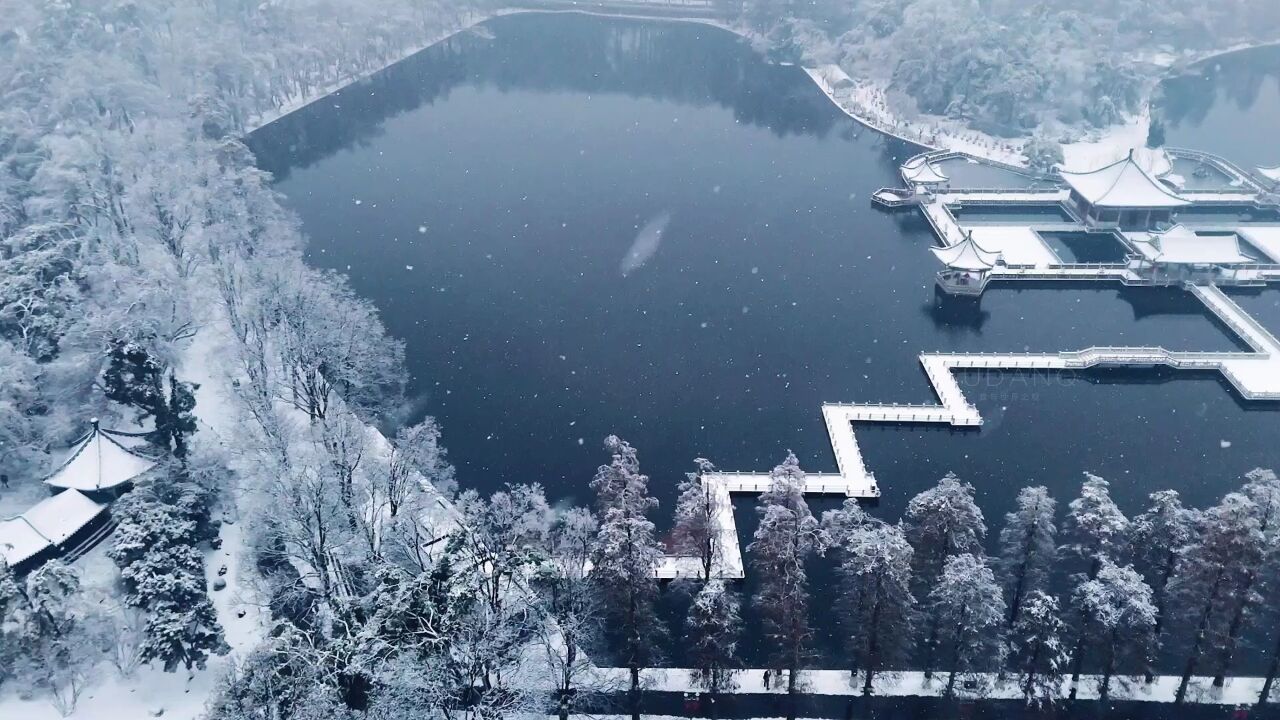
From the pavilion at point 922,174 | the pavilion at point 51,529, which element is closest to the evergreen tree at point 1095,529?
the pavilion at point 51,529

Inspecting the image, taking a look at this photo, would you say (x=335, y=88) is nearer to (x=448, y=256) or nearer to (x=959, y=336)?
(x=448, y=256)

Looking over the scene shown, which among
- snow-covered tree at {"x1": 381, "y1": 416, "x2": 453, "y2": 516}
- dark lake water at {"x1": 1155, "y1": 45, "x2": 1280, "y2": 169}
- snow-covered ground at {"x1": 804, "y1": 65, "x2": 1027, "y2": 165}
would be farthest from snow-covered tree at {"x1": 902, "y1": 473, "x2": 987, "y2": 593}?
dark lake water at {"x1": 1155, "y1": 45, "x2": 1280, "y2": 169}

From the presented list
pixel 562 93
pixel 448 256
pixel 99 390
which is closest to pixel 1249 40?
pixel 562 93

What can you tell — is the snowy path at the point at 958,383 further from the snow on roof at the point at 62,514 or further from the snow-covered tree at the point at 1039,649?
the snow on roof at the point at 62,514

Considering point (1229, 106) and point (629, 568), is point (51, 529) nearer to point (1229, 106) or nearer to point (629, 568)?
point (629, 568)

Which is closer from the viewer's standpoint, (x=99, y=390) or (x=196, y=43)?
(x=99, y=390)

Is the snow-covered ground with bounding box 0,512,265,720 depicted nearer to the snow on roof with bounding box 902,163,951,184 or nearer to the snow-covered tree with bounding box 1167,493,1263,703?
the snow-covered tree with bounding box 1167,493,1263,703

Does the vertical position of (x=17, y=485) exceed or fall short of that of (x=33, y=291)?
it falls short
